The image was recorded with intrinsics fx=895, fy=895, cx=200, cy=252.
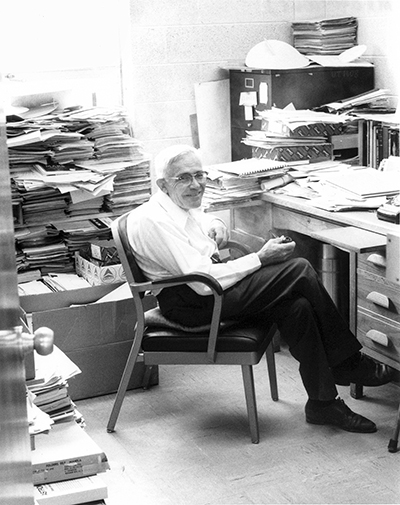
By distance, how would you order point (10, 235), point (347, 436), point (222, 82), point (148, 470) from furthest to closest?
point (222, 82)
point (347, 436)
point (148, 470)
point (10, 235)

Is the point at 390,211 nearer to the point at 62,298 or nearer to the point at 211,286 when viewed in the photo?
the point at 211,286

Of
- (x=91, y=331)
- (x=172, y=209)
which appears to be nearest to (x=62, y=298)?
(x=91, y=331)

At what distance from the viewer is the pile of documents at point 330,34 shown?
4699mm

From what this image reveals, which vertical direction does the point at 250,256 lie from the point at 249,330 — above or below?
above

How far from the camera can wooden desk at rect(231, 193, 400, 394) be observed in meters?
3.41

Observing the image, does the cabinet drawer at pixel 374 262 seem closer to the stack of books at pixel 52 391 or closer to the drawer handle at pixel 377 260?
the drawer handle at pixel 377 260

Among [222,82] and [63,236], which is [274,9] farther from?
[63,236]

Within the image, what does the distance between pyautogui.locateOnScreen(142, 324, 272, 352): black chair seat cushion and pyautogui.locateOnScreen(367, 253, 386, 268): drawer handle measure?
499 millimetres

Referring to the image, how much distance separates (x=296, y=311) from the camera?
11.5ft

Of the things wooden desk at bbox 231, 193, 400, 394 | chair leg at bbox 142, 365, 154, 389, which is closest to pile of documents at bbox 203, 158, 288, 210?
wooden desk at bbox 231, 193, 400, 394

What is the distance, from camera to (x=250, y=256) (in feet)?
11.6

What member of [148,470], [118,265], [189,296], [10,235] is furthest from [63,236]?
[10,235]

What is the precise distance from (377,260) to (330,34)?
5.57 ft

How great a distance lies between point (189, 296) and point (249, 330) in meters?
0.27
